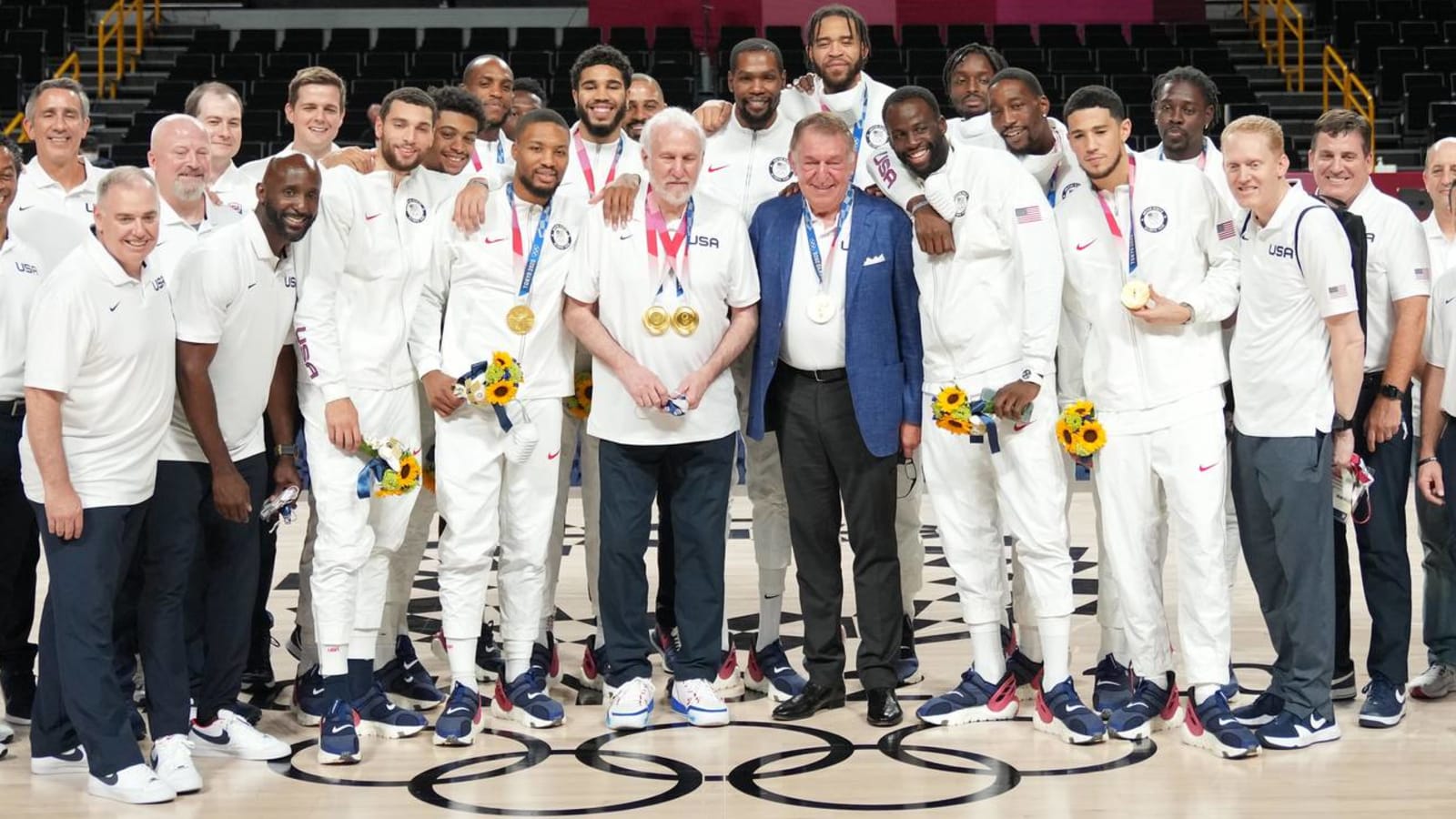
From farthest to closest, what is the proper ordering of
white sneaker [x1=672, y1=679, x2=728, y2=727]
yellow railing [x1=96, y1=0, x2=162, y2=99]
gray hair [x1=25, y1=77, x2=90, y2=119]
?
yellow railing [x1=96, y1=0, x2=162, y2=99], gray hair [x1=25, y1=77, x2=90, y2=119], white sneaker [x1=672, y1=679, x2=728, y2=727]

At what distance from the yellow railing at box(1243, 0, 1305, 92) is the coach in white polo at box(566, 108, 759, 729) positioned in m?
12.3

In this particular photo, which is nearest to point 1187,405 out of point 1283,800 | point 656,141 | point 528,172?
point 1283,800

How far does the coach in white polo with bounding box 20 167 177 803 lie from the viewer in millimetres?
3961

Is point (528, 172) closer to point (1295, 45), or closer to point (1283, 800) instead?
point (1283, 800)

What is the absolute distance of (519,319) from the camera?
15.9 feet

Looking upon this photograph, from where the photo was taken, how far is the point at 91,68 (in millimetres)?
16469

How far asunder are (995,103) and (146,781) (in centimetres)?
327

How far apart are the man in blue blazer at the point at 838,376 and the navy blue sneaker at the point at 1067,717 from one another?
0.46 meters

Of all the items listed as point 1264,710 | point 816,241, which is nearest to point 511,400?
point 816,241

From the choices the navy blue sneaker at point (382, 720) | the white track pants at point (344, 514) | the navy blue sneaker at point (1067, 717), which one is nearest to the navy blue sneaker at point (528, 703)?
the navy blue sneaker at point (382, 720)

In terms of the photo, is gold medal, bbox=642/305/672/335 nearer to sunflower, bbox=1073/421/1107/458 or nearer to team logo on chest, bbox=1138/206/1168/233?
sunflower, bbox=1073/421/1107/458

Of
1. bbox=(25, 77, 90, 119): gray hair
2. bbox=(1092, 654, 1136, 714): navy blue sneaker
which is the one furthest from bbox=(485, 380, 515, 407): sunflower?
bbox=(1092, 654, 1136, 714): navy blue sneaker

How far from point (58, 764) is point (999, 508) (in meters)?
2.95

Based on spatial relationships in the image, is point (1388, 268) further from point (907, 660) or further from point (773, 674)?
point (773, 674)
